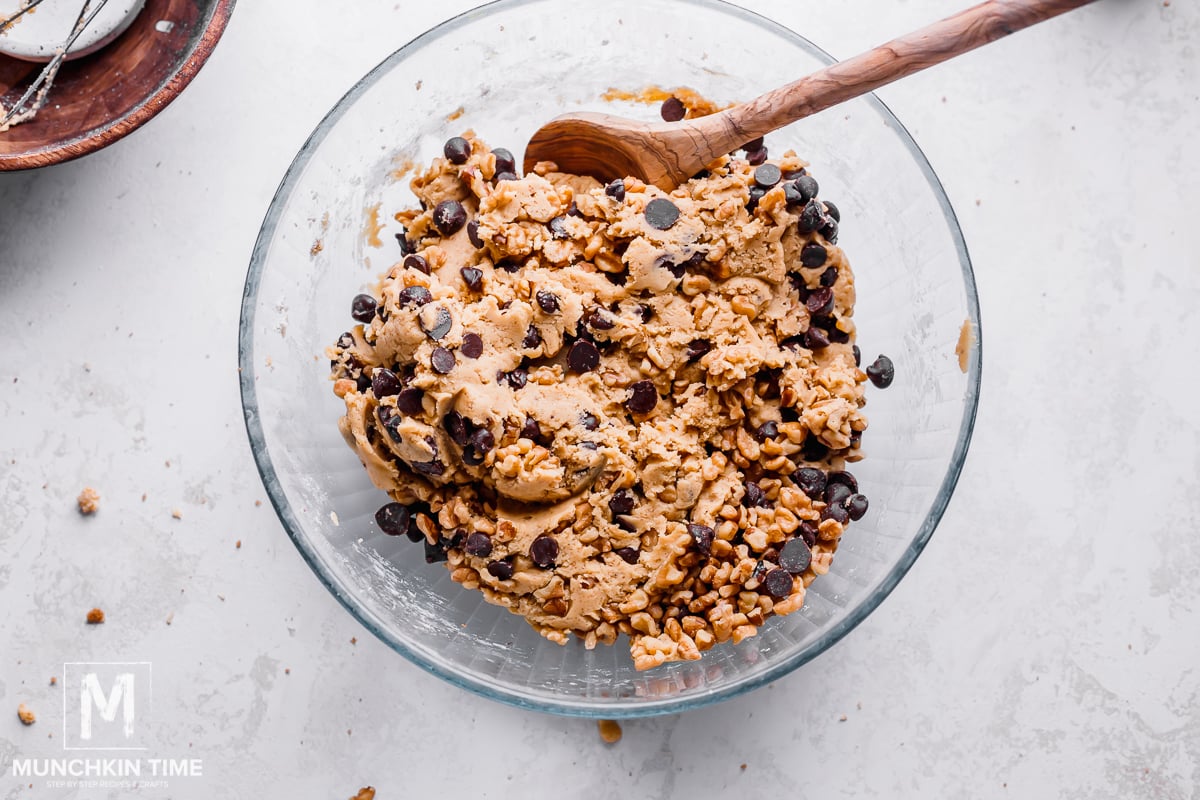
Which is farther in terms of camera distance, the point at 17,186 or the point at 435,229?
the point at 17,186

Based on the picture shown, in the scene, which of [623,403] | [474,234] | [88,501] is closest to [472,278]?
[474,234]

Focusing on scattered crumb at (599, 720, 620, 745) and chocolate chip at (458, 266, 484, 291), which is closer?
chocolate chip at (458, 266, 484, 291)

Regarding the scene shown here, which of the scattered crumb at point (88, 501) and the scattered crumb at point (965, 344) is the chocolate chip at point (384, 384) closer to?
the scattered crumb at point (88, 501)

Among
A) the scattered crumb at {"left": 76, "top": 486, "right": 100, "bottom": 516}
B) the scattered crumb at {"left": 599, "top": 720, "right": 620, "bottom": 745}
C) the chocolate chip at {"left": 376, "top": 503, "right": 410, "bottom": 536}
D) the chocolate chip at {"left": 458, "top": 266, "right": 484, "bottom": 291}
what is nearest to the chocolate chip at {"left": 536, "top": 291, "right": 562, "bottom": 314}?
the chocolate chip at {"left": 458, "top": 266, "right": 484, "bottom": 291}

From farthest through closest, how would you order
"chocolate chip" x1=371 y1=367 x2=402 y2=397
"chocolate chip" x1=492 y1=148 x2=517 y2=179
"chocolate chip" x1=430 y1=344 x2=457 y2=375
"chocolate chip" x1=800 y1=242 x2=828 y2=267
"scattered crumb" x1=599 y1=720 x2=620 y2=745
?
"scattered crumb" x1=599 y1=720 x2=620 y2=745
"chocolate chip" x1=492 y1=148 x2=517 y2=179
"chocolate chip" x1=800 y1=242 x2=828 y2=267
"chocolate chip" x1=371 y1=367 x2=402 y2=397
"chocolate chip" x1=430 y1=344 x2=457 y2=375

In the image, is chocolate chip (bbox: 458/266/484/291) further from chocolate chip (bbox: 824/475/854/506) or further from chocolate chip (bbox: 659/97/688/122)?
chocolate chip (bbox: 824/475/854/506)

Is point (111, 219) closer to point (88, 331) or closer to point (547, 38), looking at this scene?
point (88, 331)

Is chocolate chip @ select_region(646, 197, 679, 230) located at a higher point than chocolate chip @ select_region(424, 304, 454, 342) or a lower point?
higher

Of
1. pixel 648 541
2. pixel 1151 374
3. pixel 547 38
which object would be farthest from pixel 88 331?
pixel 1151 374
